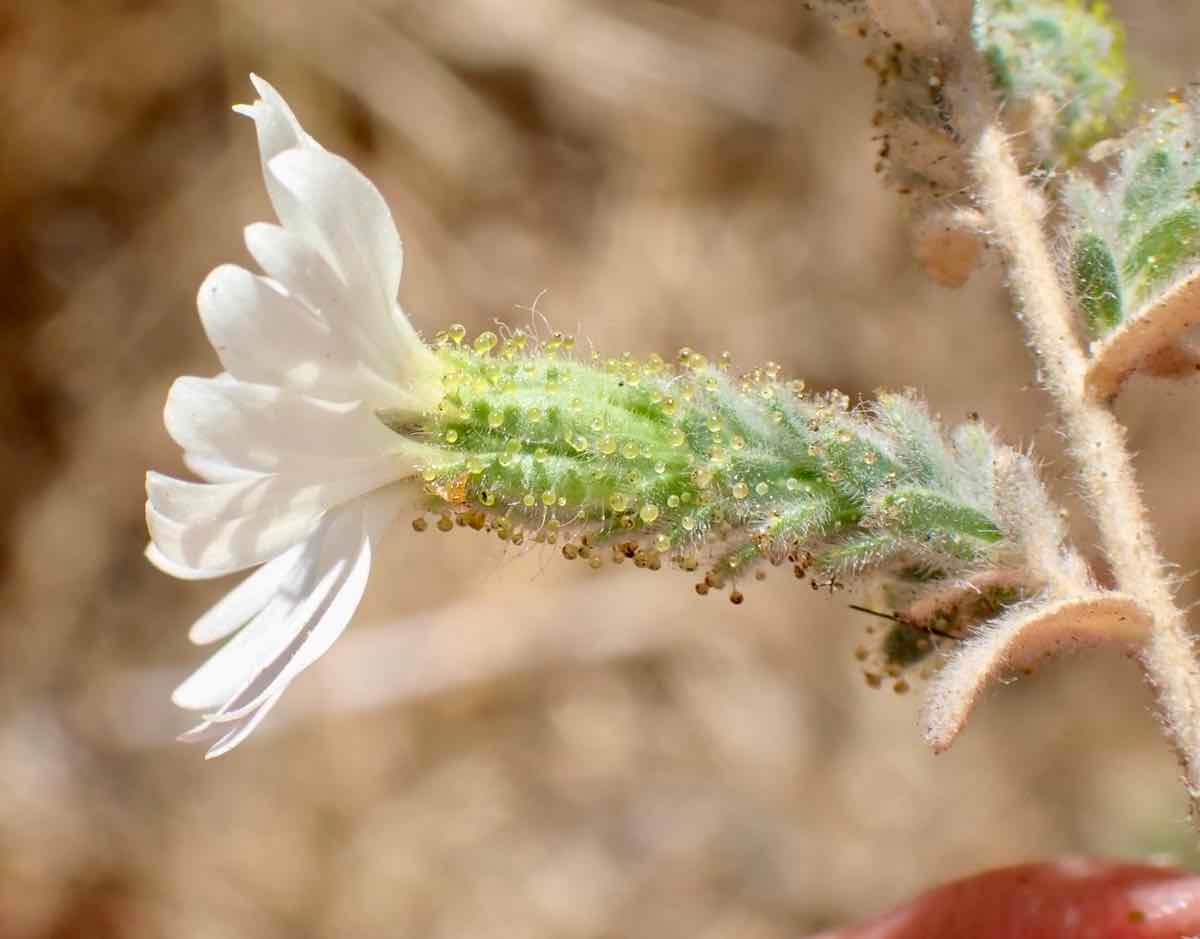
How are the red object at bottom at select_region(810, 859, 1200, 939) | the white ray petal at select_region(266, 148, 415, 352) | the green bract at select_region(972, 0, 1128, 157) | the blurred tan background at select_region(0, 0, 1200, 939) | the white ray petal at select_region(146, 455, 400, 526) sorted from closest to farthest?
the white ray petal at select_region(266, 148, 415, 352)
the white ray petal at select_region(146, 455, 400, 526)
the green bract at select_region(972, 0, 1128, 157)
the red object at bottom at select_region(810, 859, 1200, 939)
the blurred tan background at select_region(0, 0, 1200, 939)

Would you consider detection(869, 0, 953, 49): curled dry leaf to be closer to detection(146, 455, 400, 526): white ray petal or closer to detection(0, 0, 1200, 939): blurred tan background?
detection(146, 455, 400, 526): white ray petal

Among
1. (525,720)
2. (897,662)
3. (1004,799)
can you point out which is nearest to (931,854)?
(1004,799)

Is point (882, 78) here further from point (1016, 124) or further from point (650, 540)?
point (650, 540)

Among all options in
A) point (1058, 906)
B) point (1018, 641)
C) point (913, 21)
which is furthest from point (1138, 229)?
point (1058, 906)

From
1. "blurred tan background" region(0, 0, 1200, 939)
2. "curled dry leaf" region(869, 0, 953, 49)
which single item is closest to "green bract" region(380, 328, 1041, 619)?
"curled dry leaf" region(869, 0, 953, 49)

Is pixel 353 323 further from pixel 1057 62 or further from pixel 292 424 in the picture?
pixel 1057 62

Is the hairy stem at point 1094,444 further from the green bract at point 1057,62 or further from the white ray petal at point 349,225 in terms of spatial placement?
the white ray petal at point 349,225
